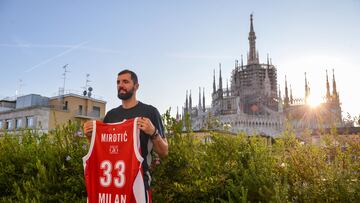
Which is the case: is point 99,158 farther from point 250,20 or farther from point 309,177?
point 250,20

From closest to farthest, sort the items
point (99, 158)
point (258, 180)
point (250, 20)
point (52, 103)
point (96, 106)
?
1. point (99, 158)
2. point (258, 180)
3. point (52, 103)
4. point (96, 106)
5. point (250, 20)

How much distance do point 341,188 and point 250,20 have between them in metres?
92.0

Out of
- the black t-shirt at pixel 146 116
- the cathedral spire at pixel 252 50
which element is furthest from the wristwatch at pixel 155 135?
the cathedral spire at pixel 252 50

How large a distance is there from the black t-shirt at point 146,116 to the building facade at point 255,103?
65.6 metres

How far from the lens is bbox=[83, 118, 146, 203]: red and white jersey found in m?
3.44

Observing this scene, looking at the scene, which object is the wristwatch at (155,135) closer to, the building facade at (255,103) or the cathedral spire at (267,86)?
the building facade at (255,103)

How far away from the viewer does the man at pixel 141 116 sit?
3.55 meters

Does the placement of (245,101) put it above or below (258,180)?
above

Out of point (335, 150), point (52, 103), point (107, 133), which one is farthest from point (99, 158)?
point (52, 103)

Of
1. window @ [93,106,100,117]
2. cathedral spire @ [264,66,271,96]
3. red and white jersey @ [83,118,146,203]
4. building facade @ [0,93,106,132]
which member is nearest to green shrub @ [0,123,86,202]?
red and white jersey @ [83,118,146,203]

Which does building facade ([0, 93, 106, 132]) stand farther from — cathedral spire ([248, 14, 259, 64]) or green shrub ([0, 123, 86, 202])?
cathedral spire ([248, 14, 259, 64])

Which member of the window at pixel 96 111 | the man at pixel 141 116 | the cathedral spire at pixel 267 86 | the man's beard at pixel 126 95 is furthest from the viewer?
the cathedral spire at pixel 267 86

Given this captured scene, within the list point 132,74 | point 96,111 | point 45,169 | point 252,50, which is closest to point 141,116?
point 132,74

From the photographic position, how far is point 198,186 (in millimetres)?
4422
